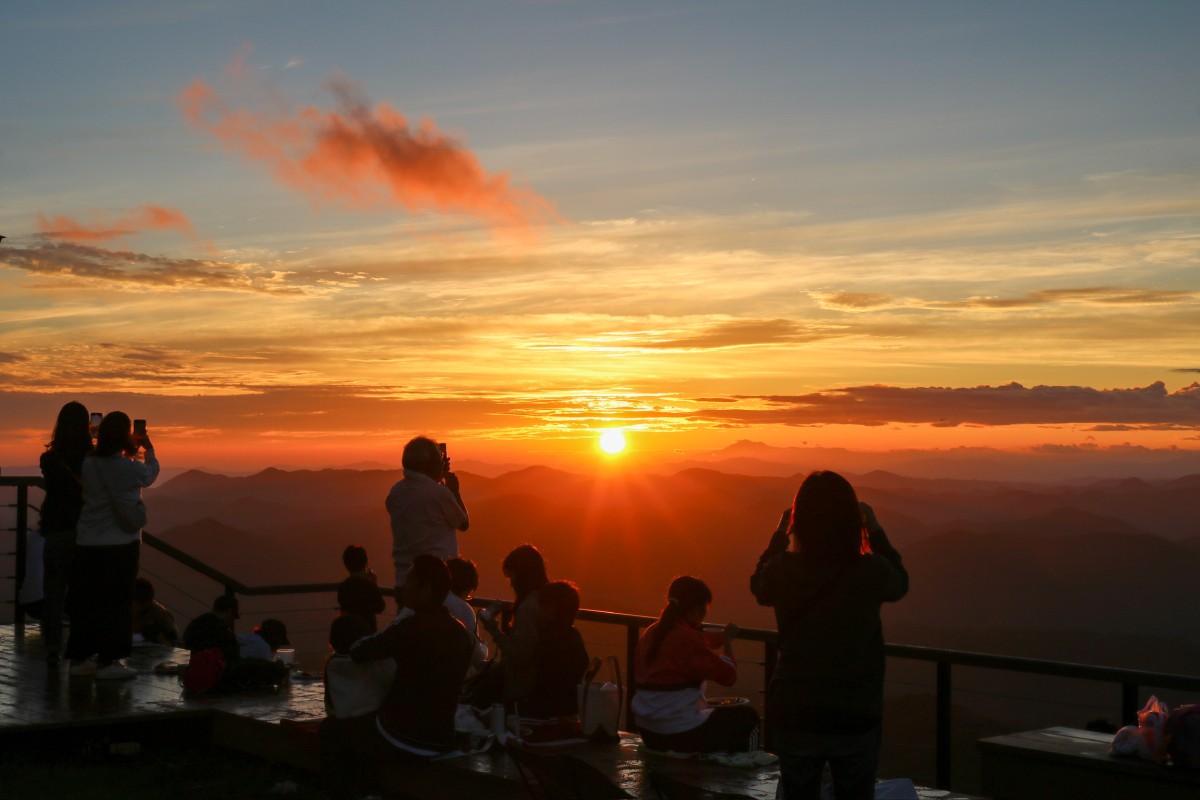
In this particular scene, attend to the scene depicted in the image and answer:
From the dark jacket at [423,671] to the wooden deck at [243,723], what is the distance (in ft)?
0.76

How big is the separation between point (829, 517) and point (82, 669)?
24.2ft

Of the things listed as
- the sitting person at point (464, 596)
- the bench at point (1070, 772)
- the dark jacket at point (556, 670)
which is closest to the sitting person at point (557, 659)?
the dark jacket at point (556, 670)

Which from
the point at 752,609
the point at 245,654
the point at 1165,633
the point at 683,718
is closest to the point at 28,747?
the point at 245,654

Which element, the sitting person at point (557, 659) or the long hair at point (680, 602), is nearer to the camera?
the long hair at point (680, 602)

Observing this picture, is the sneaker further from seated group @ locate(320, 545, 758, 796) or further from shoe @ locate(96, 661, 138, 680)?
shoe @ locate(96, 661, 138, 680)

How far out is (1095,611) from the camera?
199m

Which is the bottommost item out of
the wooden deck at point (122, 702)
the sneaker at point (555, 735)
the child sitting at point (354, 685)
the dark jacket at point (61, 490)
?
the wooden deck at point (122, 702)

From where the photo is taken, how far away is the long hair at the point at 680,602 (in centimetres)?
632

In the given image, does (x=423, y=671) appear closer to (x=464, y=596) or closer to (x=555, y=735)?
(x=555, y=735)

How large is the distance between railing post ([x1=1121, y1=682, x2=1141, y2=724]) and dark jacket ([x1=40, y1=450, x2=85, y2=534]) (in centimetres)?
737

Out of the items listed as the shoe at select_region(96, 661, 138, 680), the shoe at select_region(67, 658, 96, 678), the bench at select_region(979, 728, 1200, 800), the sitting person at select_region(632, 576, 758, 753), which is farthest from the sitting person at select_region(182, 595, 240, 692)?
the bench at select_region(979, 728, 1200, 800)

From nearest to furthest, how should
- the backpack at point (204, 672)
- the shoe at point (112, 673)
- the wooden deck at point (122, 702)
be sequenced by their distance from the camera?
the wooden deck at point (122, 702)
the backpack at point (204, 672)
the shoe at point (112, 673)

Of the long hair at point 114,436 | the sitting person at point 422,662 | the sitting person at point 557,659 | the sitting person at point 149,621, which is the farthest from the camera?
the sitting person at point 149,621

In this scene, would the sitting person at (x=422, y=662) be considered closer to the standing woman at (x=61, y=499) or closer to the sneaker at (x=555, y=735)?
the sneaker at (x=555, y=735)
